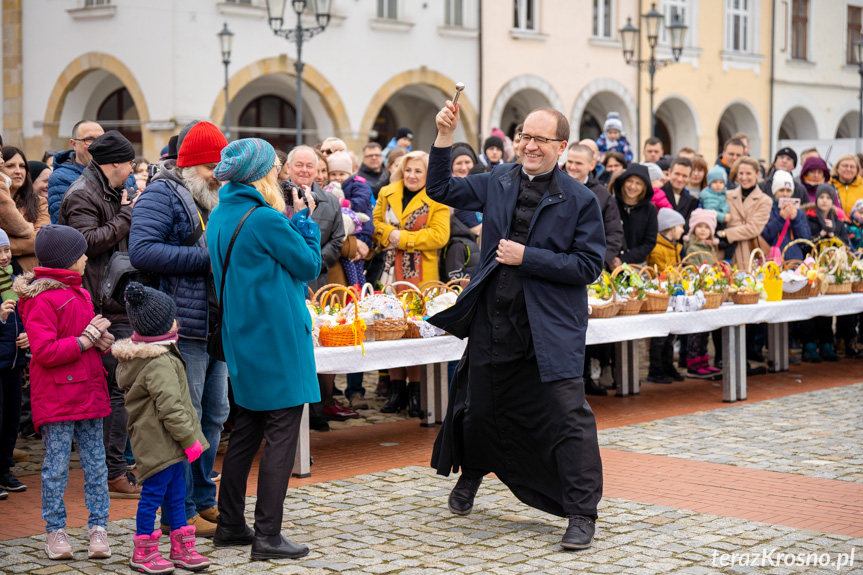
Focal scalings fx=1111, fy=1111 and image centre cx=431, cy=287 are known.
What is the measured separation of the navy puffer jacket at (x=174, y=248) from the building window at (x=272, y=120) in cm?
1835

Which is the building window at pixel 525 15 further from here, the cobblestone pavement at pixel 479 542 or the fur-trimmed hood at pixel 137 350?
the fur-trimmed hood at pixel 137 350

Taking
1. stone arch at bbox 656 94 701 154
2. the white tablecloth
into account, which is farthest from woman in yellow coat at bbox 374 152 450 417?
stone arch at bbox 656 94 701 154

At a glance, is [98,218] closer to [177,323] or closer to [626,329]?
[177,323]

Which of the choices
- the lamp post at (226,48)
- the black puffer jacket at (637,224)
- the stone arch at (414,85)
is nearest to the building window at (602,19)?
the stone arch at (414,85)

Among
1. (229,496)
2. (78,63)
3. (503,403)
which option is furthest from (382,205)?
(78,63)

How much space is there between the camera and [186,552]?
481 cm

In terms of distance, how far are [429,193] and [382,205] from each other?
10.7 ft

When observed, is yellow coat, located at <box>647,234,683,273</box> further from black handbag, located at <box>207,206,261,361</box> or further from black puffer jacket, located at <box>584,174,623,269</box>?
black handbag, located at <box>207,206,261,361</box>

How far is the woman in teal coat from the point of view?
4.87 metres

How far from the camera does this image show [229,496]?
199 inches

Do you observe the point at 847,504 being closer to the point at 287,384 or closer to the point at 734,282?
the point at 287,384

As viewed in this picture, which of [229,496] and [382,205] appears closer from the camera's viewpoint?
[229,496]

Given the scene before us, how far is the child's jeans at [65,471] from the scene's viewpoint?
16.6 ft

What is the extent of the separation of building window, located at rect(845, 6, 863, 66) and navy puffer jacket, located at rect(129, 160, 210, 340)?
110 ft
